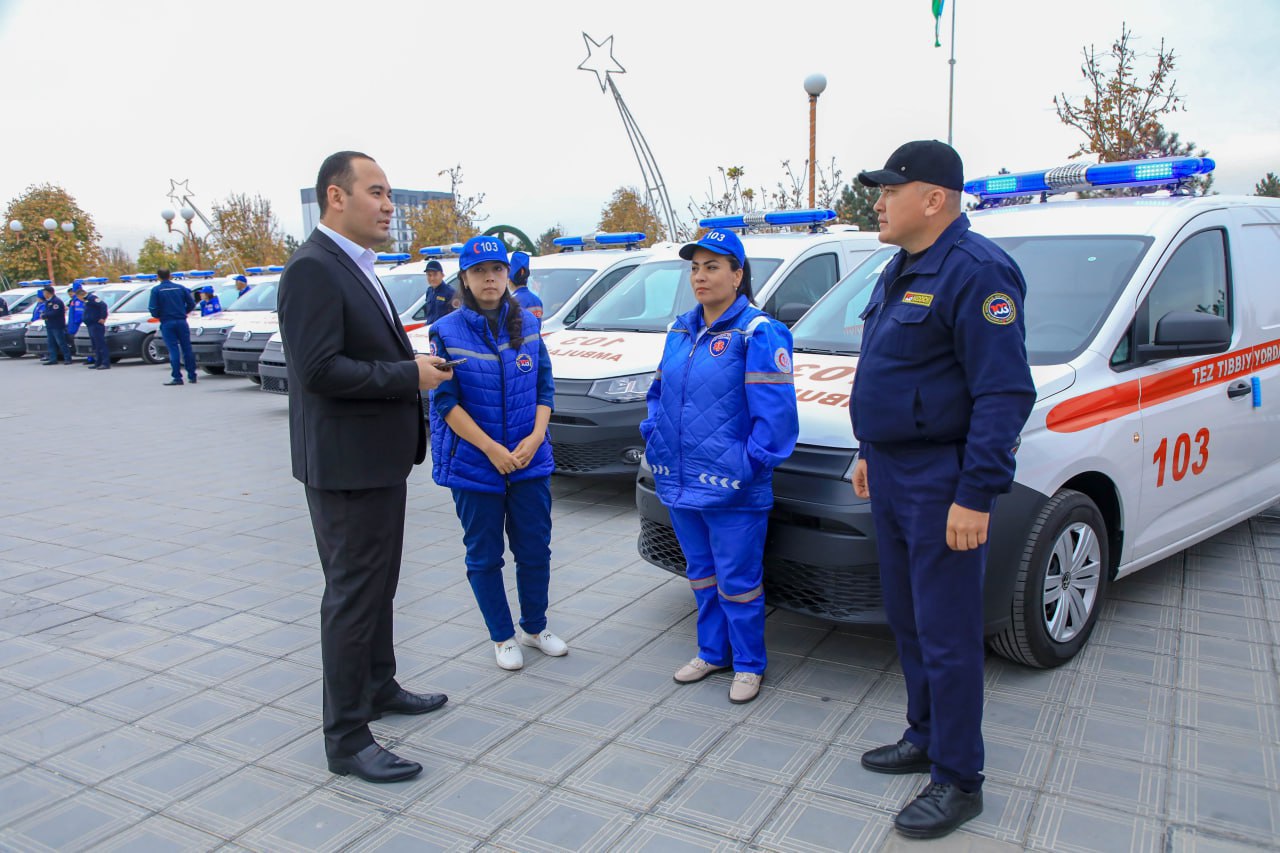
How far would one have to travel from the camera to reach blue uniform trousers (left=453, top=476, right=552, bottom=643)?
3.76 meters

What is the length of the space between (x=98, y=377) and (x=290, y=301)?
56.8 ft

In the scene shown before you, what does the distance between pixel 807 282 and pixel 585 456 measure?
227 cm

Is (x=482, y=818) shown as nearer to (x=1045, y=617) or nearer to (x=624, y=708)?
(x=624, y=708)

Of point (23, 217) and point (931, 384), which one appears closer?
point (931, 384)

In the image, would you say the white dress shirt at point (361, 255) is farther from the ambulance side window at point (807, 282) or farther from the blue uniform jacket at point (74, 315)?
the blue uniform jacket at point (74, 315)

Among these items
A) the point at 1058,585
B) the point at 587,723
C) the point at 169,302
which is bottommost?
the point at 587,723

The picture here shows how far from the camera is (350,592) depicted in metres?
3.03

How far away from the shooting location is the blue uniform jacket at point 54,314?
19.8 meters

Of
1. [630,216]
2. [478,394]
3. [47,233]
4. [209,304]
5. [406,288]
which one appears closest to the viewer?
[478,394]

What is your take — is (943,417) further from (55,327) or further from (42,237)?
(42,237)

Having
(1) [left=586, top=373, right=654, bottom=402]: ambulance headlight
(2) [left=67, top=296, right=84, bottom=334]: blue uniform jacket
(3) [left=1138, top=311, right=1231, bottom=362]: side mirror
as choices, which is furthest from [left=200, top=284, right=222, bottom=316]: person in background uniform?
(3) [left=1138, top=311, right=1231, bottom=362]: side mirror

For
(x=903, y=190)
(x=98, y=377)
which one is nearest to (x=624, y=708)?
(x=903, y=190)

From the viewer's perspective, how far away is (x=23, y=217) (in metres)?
42.3

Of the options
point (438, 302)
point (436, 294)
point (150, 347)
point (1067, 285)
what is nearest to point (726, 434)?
point (1067, 285)
